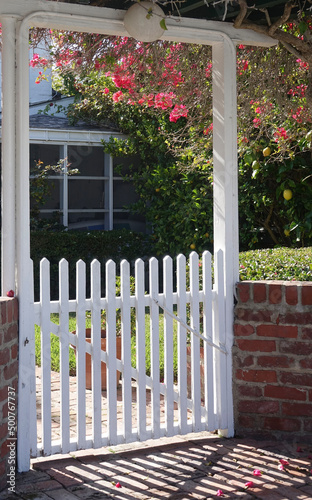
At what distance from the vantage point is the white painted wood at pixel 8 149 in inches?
146

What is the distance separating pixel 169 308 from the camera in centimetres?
421

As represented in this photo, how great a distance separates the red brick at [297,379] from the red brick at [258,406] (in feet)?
0.56

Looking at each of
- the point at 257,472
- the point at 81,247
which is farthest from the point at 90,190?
the point at 257,472

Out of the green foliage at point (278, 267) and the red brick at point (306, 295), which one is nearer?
the red brick at point (306, 295)

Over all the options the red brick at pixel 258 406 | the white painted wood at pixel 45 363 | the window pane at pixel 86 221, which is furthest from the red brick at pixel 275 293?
the window pane at pixel 86 221

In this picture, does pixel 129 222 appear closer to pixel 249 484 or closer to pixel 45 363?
pixel 45 363

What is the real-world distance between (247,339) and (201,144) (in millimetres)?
3362

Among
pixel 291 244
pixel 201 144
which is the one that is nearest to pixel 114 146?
pixel 291 244

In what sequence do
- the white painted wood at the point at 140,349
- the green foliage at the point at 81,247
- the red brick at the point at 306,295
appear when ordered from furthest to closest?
the green foliage at the point at 81,247 → the red brick at the point at 306,295 → the white painted wood at the point at 140,349

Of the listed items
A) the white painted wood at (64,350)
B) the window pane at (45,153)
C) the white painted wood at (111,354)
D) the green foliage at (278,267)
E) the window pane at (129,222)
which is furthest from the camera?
the window pane at (129,222)

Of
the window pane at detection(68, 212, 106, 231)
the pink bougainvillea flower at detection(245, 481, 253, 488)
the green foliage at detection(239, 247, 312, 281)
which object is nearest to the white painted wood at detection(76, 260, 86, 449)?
the pink bougainvillea flower at detection(245, 481, 253, 488)

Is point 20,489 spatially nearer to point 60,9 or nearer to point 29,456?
point 29,456

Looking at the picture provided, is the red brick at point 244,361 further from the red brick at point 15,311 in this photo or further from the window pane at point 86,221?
the window pane at point 86,221

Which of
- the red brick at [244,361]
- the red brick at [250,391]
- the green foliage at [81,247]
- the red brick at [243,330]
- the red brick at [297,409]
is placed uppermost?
the green foliage at [81,247]
